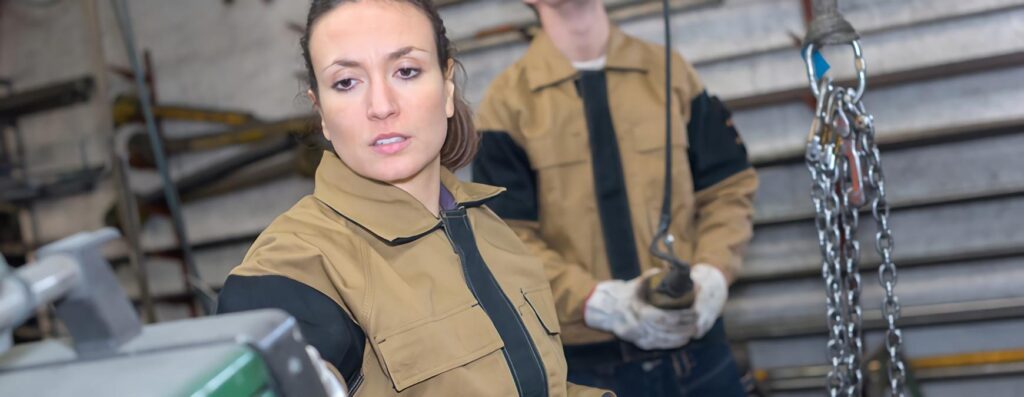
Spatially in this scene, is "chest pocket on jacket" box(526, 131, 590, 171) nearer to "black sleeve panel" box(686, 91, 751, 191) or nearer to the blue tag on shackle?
"black sleeve panel" box(686, 91, 751, 191)

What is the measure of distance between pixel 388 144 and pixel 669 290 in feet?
2.41

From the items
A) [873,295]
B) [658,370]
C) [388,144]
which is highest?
[388,144]

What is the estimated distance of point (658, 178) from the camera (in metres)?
1.78

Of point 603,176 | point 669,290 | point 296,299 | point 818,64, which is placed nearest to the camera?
point 296,299

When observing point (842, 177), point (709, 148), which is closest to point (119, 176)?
point (709, 148)

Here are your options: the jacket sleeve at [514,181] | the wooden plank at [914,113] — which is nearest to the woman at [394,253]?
the jacket sleeve at [514,181]

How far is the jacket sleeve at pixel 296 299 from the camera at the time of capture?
81 centimetres

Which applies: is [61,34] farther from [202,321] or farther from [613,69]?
[202,321]

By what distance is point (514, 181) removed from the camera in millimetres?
1810

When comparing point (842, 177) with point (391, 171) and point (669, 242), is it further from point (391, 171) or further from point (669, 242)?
point (391, 171)

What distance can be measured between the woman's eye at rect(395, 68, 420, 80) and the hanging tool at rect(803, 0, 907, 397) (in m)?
0.61

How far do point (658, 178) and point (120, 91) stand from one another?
3791mm

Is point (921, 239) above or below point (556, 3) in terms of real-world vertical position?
below

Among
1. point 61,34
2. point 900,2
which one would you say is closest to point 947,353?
point 900,2
